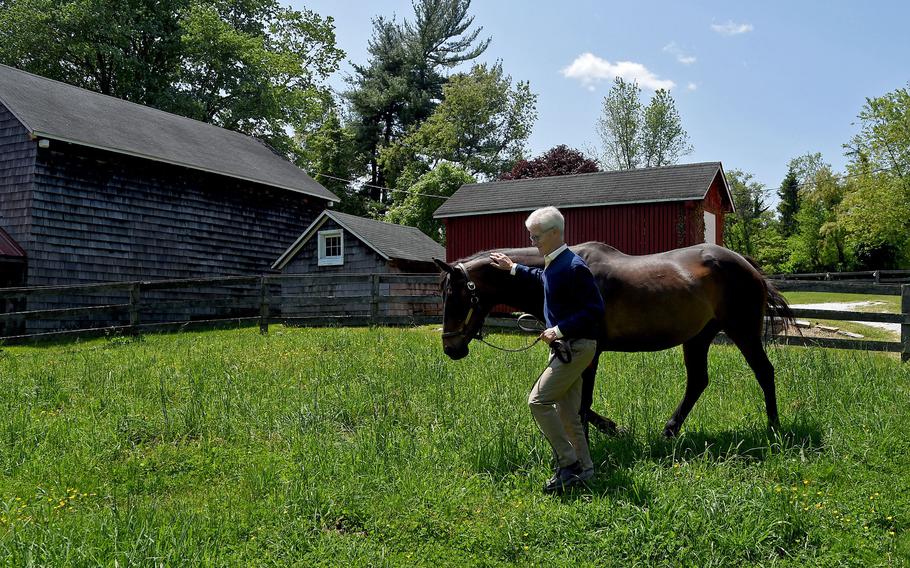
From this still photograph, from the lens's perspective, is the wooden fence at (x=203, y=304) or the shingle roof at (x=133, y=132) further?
the shingle roof at (x=133, y=132)

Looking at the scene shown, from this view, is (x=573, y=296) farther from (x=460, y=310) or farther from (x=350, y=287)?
(x=350, y=287)

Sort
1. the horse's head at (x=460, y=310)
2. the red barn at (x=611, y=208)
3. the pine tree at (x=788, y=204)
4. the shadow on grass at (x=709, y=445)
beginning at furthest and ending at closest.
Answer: the pine tree at (x=788, y=204)
the red barn at (x=611, y=208)
the horse's head at (x=460, y=310)
the shadow on grass at (x=709, y=445)

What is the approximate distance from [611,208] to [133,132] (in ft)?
49.8

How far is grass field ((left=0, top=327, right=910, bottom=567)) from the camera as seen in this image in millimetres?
3600

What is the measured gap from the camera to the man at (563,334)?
13.8 ft

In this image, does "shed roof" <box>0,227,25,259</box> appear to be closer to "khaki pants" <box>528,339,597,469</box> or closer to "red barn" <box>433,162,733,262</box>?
"red barn" <box>433,162,733,262</box>

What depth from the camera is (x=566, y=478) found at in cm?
425

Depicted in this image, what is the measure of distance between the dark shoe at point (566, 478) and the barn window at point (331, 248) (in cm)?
1841

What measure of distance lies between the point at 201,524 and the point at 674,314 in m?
3.92

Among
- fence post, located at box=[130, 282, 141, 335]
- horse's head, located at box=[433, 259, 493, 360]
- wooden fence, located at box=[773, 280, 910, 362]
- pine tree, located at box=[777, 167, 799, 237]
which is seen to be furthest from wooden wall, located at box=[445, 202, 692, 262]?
pine tree, located at box=[777, 167, 799, 237]

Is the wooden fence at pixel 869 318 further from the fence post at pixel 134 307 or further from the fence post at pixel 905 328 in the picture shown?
the fence post at pixel 134 307

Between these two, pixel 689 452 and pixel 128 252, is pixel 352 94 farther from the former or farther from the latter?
pixel 689 452

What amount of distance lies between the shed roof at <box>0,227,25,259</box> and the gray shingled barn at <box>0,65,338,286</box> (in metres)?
0.19

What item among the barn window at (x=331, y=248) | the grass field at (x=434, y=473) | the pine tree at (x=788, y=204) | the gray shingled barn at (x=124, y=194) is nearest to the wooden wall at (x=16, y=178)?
the gray shingled barn at (x=124, y=194)
